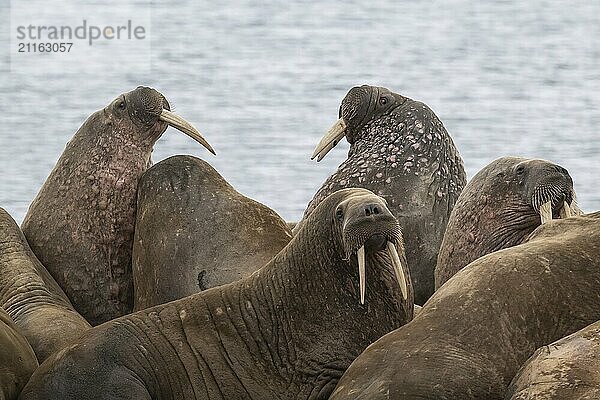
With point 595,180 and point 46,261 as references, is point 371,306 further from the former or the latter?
point 595,180

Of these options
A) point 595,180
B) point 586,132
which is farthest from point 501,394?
point 586,132

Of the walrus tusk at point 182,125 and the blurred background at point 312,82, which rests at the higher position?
the walrus tusk at point 182,125

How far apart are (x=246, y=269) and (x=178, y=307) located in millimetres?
662

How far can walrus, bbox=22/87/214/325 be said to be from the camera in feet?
22.4

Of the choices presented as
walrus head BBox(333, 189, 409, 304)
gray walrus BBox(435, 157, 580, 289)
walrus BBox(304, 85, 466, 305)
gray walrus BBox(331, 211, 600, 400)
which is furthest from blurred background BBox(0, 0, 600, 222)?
gray walrus BBox(331, 211, 600, 400)

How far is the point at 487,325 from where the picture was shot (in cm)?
493

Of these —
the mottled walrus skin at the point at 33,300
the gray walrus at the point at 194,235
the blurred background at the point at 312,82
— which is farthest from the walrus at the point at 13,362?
the blurred background at the point at 312,82

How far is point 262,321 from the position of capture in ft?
18.2

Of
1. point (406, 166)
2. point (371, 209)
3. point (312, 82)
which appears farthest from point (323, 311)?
point (312, 82)

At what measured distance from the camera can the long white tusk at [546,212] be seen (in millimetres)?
6109

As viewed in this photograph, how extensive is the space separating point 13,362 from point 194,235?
129 centimetres

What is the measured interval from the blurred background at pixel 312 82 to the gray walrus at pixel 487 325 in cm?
848

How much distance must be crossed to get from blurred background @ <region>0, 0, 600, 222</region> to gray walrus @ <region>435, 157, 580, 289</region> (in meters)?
7.17

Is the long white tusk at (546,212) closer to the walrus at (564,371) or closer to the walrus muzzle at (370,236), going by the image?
the walrus muzzle at (370,236)
